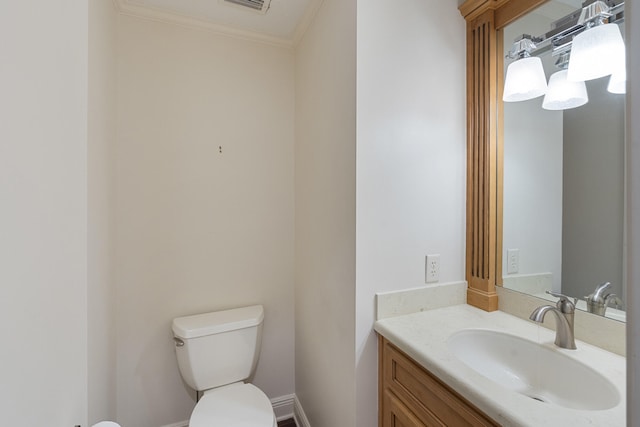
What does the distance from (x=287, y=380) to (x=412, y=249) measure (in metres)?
1.32

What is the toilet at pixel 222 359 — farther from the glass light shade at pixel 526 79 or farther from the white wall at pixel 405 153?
the glass light shade at pixel 526 79

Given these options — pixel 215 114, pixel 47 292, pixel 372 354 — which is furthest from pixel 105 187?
pixel 372 354

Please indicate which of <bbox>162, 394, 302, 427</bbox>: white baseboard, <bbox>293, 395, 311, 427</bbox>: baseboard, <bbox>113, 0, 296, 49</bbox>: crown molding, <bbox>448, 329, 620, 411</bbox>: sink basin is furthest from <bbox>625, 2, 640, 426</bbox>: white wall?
<bbox>162, 394, 302, 427</bbox>: white baseboard

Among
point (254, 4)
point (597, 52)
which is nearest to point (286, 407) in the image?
point (597, 52)

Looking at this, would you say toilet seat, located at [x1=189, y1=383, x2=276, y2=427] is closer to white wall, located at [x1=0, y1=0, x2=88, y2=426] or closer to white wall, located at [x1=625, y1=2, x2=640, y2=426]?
white wall, located at [x1=0, y1=0, x2=88, y2=426]

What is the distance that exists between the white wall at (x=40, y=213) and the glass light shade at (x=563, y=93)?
150cm

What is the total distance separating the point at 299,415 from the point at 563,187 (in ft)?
6.14

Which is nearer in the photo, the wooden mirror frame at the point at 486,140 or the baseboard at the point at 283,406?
the wooden mirror frame at the point at 486,140

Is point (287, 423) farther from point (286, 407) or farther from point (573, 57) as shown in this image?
point (573, 57)

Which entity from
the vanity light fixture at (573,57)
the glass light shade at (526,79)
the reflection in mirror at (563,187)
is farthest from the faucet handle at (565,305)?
the glass light shade at (526,79)

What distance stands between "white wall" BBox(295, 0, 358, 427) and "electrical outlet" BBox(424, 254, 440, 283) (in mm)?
369

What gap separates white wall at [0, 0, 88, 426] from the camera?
0.39 metres

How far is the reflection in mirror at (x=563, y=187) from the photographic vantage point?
0.91 m

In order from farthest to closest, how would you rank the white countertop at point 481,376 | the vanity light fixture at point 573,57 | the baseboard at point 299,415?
the baseboard at point 299,415
the vanity light fixture at point 573,57
the white countertop at point 481,376
